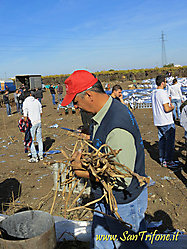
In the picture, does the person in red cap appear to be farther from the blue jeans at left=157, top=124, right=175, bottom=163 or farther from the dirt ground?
the blue jeans at left=157, top=124, right=175, bottom=163

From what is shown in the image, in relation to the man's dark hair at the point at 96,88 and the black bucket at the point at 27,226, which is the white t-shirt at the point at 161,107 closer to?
the man's dark hair at the point at 96,88

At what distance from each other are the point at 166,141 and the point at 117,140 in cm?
391

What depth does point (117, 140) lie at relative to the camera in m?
1.65

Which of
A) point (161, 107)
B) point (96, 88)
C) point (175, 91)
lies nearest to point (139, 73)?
point (175, 91)

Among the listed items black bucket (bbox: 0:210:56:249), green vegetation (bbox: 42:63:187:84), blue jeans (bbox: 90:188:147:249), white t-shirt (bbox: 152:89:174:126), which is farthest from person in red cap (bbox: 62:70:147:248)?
green vegetation (bbox: 42:63:187:84)

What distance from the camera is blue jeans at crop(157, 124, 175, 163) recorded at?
16.6ft

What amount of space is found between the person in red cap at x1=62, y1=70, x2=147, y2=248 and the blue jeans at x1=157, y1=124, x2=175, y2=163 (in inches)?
131

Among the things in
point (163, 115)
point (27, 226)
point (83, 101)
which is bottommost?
point (27, 226)

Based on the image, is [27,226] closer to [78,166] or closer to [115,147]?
[78,166]

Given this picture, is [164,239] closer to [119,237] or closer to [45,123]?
[119,237]

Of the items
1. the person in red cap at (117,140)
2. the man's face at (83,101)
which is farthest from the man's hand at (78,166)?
the man's face at (83,101)

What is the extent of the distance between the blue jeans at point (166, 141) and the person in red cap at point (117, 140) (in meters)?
3.32

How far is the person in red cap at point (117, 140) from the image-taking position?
169 cm

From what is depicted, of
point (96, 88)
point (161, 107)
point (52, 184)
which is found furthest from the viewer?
point (52, 184)
